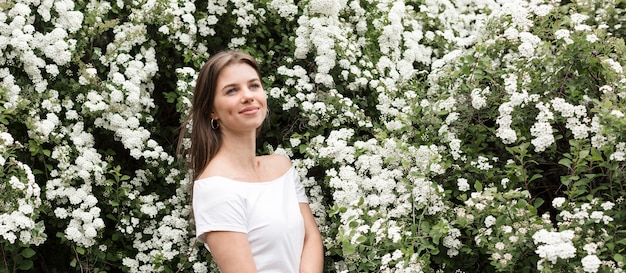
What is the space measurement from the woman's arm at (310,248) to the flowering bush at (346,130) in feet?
0.37

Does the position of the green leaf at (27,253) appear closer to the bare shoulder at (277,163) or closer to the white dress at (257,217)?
the white dress at (257,217)

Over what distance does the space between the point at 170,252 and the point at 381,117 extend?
1.44 meters

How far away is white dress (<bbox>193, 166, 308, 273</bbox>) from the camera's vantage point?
134 inches

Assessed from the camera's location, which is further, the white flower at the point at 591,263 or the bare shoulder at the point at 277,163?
the bare shoulder at the point at 277,163

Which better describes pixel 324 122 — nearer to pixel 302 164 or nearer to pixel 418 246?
pixel 302 164

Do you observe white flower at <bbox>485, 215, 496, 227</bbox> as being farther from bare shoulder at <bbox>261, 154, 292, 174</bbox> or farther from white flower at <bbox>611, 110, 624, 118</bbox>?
bare shoulder at <bbox>261, 154, 292, 174</bbox>

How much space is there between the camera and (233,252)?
336cm

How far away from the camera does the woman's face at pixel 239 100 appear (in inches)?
141

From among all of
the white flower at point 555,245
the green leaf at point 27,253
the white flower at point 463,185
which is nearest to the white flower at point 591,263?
the white flower at point 555,245

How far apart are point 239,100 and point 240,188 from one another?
0.40 metres

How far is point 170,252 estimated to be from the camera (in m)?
4.38

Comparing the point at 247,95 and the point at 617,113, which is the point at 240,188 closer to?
the point at 247,95

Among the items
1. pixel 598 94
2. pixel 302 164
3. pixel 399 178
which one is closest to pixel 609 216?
pixel 598 94

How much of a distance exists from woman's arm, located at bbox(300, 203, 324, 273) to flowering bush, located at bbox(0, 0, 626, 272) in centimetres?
11
